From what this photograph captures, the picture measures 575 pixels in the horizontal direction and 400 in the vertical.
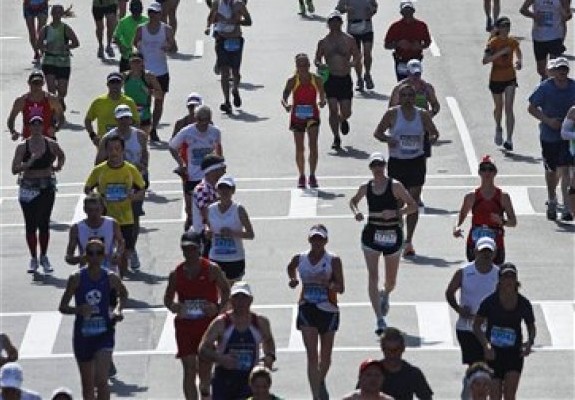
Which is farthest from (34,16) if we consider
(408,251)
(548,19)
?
(408,251)

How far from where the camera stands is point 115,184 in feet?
84.7

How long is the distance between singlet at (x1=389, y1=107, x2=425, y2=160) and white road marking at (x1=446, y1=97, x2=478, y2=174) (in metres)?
5.03

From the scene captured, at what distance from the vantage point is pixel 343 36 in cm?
3297

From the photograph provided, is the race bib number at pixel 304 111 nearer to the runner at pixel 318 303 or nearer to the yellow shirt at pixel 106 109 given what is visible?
the yellow shirt at pixel 106 109

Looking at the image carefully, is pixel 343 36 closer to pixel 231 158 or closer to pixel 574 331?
pixel 231 158

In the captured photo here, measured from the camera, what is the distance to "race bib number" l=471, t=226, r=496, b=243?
24.2 meters

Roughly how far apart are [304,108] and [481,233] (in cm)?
733

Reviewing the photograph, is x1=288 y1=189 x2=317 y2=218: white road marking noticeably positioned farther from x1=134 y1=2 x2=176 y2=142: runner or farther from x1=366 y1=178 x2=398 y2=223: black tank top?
x1=366 y1=178 x2=398 y2=223: black tank top

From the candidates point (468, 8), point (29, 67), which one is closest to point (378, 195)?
point (29, 67)

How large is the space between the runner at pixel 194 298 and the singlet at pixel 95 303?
552 millimetres

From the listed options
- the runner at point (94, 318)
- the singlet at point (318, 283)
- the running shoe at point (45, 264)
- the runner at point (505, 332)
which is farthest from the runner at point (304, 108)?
the runner at point (505, 332)

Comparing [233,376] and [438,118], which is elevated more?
[233,376]

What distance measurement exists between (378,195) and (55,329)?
3.81 m

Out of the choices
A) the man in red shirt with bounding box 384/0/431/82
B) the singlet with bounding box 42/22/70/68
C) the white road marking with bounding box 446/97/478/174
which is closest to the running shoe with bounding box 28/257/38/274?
the white road marking with bounding box 446/97/478/174
